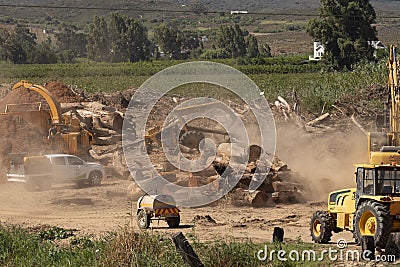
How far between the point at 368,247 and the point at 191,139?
15086mm

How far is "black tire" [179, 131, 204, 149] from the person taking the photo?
28788mm

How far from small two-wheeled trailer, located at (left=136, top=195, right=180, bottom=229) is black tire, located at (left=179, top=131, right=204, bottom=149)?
8951 mm

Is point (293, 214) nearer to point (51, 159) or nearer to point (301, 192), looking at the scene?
A: point (301, 192)

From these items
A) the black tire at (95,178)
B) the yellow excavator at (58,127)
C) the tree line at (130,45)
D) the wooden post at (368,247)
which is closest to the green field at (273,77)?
the yellow excavator at (58,127)

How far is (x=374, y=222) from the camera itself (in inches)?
581

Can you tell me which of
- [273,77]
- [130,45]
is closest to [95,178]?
[273,77]

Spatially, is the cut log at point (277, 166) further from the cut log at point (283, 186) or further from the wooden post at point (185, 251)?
the wooden post at point (185, 251)

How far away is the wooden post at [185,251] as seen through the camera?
13.2 meters

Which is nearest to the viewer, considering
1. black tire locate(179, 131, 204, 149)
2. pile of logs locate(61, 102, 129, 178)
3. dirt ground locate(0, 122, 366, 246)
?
dirt ground locate(0, 122, 366, 246)

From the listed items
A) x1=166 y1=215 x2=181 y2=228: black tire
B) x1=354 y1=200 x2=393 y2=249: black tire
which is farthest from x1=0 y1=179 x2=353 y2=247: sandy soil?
x1=354 y1=200 x2=393 y2=249: black tire

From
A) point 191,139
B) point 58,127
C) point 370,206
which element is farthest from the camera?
point 58,127

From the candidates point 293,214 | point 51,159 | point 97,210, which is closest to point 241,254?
point 293,214

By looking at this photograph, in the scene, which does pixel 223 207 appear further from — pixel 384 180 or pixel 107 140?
pixel 107 140

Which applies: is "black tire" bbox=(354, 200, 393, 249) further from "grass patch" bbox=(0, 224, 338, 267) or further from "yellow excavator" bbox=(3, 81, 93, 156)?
"yellow excavator" bbox=(3, 81, 93, 156)
